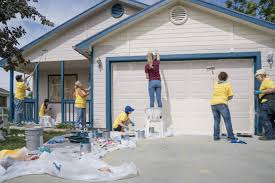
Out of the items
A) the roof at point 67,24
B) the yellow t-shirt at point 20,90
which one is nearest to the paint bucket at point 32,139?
the yellow t-shirt at point 20,90

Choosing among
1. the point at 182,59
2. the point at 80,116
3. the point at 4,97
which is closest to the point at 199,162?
the point at 182,59

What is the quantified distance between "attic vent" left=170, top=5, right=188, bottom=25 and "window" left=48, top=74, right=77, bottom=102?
7436mm

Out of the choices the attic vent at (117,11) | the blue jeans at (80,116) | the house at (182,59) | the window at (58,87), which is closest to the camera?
the house at (182,59)

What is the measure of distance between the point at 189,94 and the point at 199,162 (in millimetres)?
4345

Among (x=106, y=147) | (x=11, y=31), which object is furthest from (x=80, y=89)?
(x=106, y=147)

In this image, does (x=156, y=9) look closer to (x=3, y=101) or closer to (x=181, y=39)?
(x=181, y=39)

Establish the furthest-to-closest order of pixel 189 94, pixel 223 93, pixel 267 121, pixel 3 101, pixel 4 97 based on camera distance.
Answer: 1. pixel 4 97
2. pixel 3 101
3. pixel 189 94
4. pixel 267 121
5. pixel 223 93

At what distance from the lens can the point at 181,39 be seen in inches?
359

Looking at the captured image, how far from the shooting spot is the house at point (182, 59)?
28.2 ft

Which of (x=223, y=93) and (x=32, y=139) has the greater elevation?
(x=223, y=93)

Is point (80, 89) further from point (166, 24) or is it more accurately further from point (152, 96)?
point (166, 24)

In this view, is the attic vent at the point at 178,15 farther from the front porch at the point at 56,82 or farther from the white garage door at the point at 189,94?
Result: the front porch at the point at 56,82

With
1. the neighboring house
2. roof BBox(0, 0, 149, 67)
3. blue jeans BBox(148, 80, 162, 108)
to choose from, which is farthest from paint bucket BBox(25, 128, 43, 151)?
the neighboring house

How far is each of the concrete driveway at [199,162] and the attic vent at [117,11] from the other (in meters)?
8.11
